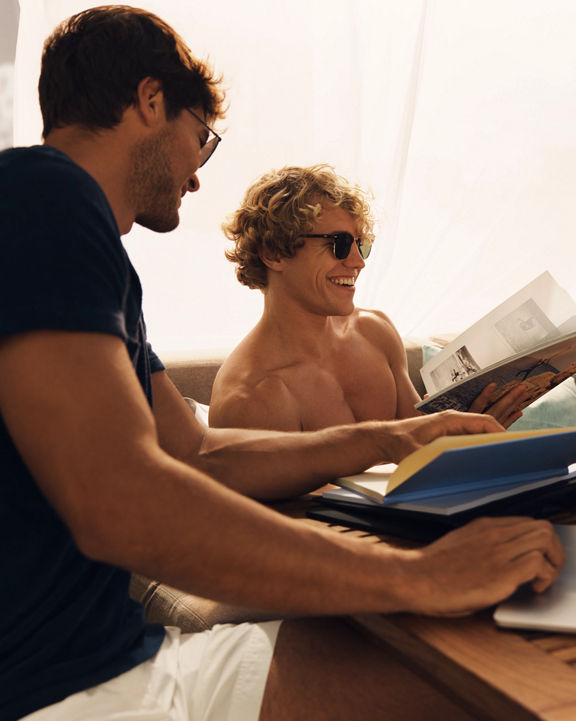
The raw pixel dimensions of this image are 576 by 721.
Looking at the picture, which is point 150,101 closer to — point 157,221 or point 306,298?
point 157,221

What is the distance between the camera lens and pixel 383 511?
0.97m

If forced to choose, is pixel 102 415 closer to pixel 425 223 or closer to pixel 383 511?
pixel 383 511

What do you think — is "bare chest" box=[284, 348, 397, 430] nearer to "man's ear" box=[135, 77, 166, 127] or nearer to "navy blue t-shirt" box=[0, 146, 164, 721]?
"man's ear" box=[135, 77, 166, 127]

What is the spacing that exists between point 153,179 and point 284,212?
920 mm

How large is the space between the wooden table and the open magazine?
643 millimetres

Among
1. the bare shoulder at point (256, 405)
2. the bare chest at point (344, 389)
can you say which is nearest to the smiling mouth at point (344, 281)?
the bare chest at point (344, 389)

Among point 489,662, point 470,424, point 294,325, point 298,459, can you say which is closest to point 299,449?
point 298,459

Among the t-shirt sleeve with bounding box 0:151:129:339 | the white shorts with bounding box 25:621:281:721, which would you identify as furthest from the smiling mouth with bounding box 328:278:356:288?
the t-shirt sleeve with bounding box 0:151:129:339

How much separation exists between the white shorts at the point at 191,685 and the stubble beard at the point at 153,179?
63 centimetres

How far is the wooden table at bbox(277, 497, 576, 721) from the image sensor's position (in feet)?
1.82

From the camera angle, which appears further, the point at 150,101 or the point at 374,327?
the point at 374,327

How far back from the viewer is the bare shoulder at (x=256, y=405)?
179 centimetres

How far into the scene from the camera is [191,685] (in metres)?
0.95

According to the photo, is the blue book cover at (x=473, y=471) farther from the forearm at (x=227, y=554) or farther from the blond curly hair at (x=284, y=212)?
the blond curly hair at (x=284, y=212)
